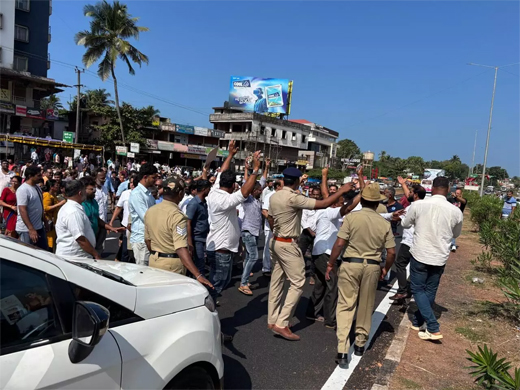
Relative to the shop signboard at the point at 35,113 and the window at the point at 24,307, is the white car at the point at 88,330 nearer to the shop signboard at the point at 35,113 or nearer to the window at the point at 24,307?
the window at the point at 24,307

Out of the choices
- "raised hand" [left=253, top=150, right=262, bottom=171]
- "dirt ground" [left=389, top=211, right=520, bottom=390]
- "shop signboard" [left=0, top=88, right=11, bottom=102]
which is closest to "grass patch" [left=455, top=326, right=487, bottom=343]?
"dirt ground" [left=389, top=211, right=520, bottom=390]

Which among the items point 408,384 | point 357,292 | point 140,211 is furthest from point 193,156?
point 408,384

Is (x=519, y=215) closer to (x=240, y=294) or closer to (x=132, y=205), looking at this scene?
(x=240, y=294)

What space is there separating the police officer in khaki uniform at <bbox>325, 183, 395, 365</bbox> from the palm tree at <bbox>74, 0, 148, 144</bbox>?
26130 millimetres

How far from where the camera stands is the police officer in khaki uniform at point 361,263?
12.9 ft

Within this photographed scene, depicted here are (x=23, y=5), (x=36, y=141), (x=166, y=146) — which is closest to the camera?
(x=36, y=141)

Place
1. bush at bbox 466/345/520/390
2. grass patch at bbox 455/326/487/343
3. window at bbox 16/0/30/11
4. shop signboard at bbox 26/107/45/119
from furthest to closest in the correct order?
window at bbox 16/0/30/11, shop signboard at bbox 26/107/45/119, grass patch at bbox 455/326/487/343, bush at bbox 466/345/520/390

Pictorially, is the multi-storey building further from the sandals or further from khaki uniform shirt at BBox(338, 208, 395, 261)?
khaki uniform shirt at BBox(338, 208, 395, 261)

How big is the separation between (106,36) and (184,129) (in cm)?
1850

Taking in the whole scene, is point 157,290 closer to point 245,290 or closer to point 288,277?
point 288,277

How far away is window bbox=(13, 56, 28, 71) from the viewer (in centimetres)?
3247

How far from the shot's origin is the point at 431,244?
14.6 feet

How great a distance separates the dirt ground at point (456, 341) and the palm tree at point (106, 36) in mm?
25917

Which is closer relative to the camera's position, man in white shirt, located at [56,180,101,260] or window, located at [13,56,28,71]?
man in white shirt, located at [56,180,101,260]
